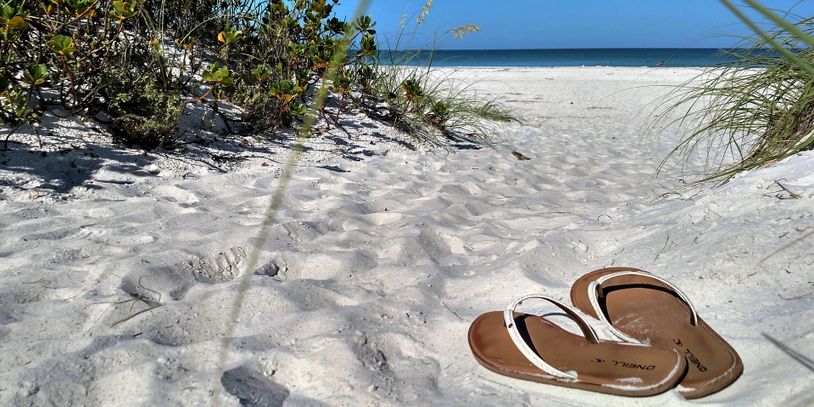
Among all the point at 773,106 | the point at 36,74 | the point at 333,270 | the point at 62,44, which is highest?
the point at 62,44

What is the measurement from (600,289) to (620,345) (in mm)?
311

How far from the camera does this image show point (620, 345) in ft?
4.75

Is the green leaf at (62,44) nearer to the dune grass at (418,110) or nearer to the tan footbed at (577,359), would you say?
the tan footbed at (577,359)

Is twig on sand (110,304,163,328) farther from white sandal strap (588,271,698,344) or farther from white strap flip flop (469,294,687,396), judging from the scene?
white sandal strap (588,271,698,344)

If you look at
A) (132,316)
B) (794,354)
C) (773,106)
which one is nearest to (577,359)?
(794,354)

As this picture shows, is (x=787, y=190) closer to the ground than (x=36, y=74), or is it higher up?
closer to the ground

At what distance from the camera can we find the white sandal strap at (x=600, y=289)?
149 cm

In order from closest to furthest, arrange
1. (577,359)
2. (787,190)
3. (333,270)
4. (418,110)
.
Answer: (577,359) < (787,190) < (333,270) < (418,110)

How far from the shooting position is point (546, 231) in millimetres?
2465

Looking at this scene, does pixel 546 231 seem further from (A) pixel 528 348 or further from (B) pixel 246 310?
(B) pixel 246 310

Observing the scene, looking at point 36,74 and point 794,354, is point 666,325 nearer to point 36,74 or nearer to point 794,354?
point 794,354

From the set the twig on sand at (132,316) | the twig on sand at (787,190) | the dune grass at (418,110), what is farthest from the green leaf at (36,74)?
the twig on sand at (787,190)

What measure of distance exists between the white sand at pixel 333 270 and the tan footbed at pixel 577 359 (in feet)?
0.11

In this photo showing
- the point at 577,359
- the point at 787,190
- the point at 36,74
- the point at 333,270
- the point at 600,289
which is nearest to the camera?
the point at 577,359
